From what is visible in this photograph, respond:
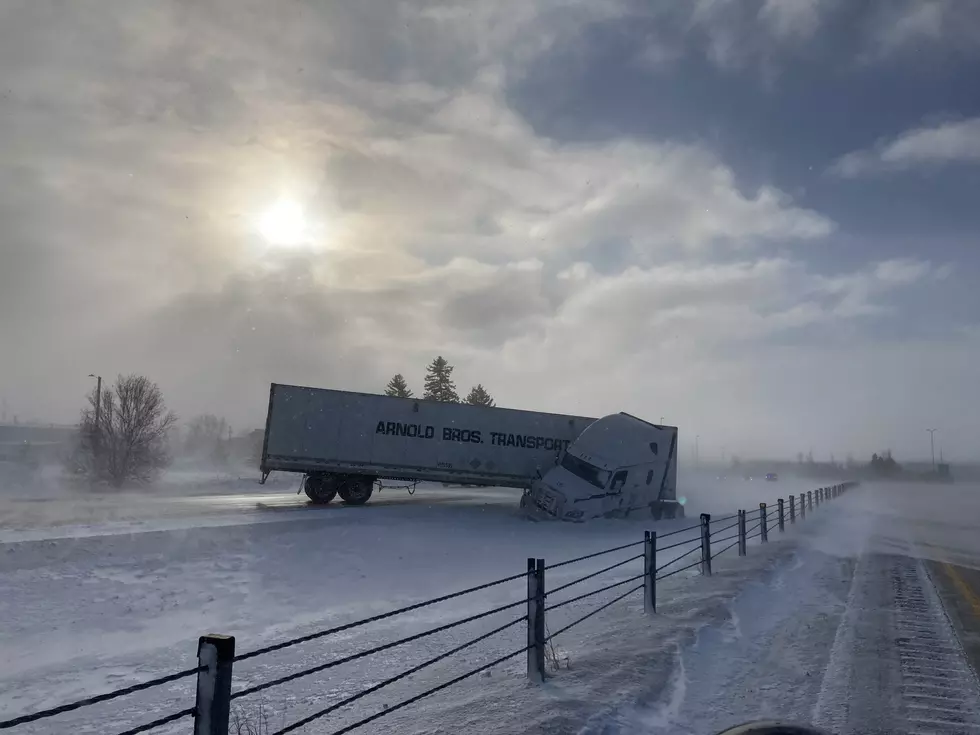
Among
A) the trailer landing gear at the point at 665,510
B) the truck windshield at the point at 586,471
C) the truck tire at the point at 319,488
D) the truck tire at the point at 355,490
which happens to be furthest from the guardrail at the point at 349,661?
the truck tire at the point at 319,488

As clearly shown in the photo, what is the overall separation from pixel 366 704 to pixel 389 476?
→ 835 inches

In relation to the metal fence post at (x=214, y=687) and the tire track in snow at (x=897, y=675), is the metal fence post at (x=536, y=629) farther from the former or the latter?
the metal fence post at (x=214, y=687)

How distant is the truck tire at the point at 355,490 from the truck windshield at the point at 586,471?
29.7ft

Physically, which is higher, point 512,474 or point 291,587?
point 512,474

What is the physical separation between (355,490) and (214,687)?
2537 cm

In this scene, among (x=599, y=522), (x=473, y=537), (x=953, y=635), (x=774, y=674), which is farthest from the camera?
(x=599, y=522)

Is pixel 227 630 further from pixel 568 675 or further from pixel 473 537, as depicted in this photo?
pixel 473 537

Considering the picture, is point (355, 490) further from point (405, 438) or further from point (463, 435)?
point (463, 435)

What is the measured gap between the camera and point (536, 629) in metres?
5.89

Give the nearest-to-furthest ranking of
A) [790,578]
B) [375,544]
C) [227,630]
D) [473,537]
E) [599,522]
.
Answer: [227,630]
[790,578]
[375,544]
[473,537]
[599,522]

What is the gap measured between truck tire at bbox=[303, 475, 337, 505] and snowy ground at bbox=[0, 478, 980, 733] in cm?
688

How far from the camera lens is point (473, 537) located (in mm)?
19031

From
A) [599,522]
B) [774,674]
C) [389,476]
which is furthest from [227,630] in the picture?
[389,476]

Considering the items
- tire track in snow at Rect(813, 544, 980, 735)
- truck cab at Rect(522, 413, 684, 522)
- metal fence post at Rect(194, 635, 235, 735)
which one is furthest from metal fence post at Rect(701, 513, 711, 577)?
truck cab at Rect(522, 413, 684, 522)
